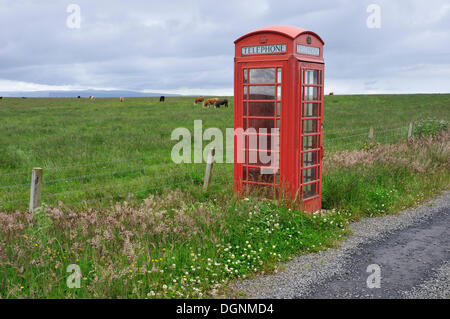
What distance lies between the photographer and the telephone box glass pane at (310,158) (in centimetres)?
798

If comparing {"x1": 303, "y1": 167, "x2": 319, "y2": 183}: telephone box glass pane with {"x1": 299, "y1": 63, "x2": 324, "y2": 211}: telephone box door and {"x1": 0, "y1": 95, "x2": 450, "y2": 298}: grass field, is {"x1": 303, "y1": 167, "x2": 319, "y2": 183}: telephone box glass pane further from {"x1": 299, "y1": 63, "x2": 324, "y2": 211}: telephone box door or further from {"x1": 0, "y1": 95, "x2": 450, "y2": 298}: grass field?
{"x1": 0, "y1": 95, "x2": 450, "y2": 298}: grass field

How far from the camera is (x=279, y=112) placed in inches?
294

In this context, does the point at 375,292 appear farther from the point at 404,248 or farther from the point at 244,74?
the point at 244,74

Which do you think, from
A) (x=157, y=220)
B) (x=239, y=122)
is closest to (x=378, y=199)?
(x=239, y=122)

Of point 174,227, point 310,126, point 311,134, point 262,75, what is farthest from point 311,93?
point 174,227

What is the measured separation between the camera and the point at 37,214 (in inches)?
235

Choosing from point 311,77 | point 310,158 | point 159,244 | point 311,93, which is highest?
point 311,77

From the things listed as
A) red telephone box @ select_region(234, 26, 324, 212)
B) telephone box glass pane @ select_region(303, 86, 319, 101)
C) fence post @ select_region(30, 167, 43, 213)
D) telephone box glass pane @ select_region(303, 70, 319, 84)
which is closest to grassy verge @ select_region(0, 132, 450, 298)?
fence post @ select_region(30, 167, 43, 213)

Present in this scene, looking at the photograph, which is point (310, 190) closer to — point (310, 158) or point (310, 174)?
point (310, 174)

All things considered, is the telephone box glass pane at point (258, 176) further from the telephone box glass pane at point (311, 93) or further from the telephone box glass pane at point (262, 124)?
the telephone box glass pane at point (311, 93)

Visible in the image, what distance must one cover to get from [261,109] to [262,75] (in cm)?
58

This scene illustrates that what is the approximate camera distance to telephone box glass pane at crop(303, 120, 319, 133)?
7.73 meters

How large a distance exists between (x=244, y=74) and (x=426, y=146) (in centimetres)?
785

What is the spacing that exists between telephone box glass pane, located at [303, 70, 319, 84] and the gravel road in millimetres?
2659
